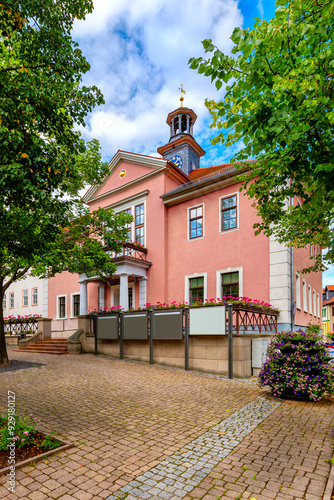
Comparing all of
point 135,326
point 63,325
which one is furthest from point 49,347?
point 135,326

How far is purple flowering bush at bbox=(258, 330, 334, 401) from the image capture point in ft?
23.2

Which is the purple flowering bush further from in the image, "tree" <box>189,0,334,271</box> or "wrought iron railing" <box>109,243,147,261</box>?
"wrought iron railing" <box>109,243,147,261</box>

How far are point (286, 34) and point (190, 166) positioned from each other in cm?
2140

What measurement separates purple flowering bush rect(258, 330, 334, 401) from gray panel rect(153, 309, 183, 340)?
4.12 metres

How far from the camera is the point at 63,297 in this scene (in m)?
24.7

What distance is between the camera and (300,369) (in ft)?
23.6

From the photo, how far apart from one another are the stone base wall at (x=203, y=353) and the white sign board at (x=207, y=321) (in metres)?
0.31

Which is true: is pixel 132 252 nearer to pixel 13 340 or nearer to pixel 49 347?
pixel 49 347

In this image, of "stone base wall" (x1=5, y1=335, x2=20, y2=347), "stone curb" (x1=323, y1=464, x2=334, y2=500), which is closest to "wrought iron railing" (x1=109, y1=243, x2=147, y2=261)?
"stone base wall" (x1=5, y1=335, x2=20, y2=347)

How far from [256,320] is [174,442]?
7599mm

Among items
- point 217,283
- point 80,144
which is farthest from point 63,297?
point 80,144

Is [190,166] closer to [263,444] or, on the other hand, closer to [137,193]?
[137,193]

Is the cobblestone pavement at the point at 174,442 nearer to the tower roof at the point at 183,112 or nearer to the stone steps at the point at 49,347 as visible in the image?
the stone steps at the point at 49,347

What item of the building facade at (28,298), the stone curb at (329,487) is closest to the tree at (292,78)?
the stone curb at (329,487)
